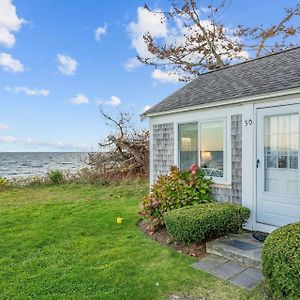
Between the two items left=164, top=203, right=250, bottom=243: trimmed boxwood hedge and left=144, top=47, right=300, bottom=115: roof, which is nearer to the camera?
left=164, top=203, right=250, bottom=243: trimmed boxwood hedge

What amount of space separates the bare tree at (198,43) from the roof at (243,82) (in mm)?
7936

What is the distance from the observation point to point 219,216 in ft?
15.0

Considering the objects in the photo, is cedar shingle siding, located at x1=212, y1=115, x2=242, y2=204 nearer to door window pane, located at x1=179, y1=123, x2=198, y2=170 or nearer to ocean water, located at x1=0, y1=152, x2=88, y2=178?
door window pane, located at x1=179, y1=123, x2=198, y2=170

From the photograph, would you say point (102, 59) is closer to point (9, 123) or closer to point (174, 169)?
point (174, 169)

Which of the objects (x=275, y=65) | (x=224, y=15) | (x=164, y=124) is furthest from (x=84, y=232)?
(x=224, y=15)

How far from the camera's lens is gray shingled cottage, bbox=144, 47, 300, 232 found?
4.84 meters

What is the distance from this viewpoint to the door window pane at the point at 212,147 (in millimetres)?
5938

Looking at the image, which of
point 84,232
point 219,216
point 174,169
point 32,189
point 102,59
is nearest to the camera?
point 219,216

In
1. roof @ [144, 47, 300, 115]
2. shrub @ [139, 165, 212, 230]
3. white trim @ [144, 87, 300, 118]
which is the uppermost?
roof @ [144, 47, 300, 115]

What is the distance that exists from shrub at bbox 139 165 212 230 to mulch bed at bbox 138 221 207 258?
0.17 meters

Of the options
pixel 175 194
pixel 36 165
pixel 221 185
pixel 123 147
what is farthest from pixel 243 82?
pixel 36 165

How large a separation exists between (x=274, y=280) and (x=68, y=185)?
11.0m

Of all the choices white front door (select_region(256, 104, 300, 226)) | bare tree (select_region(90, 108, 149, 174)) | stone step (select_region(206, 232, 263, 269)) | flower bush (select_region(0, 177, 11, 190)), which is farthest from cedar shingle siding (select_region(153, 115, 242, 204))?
flower bush (select_region(0, 177, 11, 190))

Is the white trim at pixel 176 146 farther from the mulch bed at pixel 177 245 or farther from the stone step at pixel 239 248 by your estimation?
the stone step at pixel 239 248
